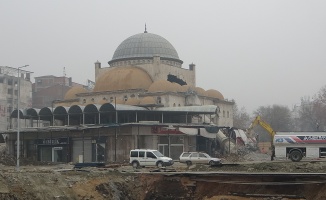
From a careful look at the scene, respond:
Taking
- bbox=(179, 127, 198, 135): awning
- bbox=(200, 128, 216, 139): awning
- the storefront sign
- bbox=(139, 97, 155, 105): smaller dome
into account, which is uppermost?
bbox=(139, 97, 155, 105): smaller dome

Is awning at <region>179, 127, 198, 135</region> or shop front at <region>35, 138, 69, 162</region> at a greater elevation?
awning at <region>179, 127, 198, 135</region>

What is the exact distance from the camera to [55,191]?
77.0ft

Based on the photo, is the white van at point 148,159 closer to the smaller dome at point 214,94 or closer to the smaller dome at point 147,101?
the smaller dome at point 147,101

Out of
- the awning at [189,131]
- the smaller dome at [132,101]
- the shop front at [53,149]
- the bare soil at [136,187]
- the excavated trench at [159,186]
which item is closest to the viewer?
the bare soil at [136,187]

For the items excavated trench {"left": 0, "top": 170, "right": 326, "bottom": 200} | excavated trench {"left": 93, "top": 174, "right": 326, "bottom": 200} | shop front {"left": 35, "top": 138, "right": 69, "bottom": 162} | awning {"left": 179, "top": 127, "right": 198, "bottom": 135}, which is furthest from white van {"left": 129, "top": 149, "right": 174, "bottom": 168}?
shop front {"left": 35, "top": 138, "right": 69, "bottom": 162}

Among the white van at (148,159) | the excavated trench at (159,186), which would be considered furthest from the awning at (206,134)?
the excavated trench at (159,186)

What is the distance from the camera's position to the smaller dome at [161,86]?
70562 millimetres

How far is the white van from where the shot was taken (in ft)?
135

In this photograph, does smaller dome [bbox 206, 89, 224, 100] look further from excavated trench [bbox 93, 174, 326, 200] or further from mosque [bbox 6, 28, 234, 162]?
excavated trench [bbox 93, 174, 326, 200]

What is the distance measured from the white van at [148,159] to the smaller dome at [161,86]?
28.6 meters

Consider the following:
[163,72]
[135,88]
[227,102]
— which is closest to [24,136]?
[135,88]

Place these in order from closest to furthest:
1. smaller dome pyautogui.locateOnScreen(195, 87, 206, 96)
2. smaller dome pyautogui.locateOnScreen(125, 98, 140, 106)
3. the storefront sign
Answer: the storefront sign < smaller dome pyautogui.locateOnScreen(125, 98, 140, 106) < smaller dome pyautogui.locateOnScreen(195, 87, 206, 96)

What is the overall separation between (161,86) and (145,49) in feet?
43.2

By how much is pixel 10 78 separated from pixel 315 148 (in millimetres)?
92118
